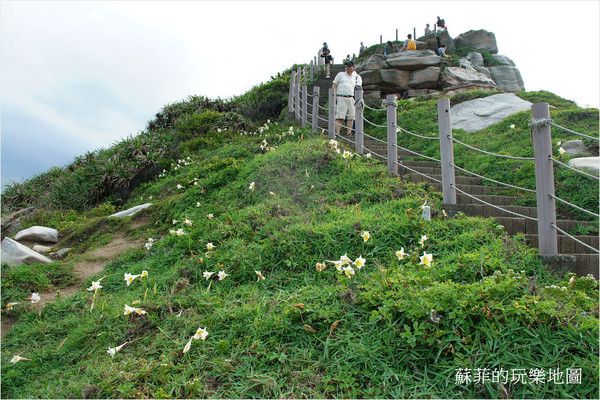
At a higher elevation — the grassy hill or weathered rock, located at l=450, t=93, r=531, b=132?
weathered rock, located at l=450, t=93, r=531, b=132

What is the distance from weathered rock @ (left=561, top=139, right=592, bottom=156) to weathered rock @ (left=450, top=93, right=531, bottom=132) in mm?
2790

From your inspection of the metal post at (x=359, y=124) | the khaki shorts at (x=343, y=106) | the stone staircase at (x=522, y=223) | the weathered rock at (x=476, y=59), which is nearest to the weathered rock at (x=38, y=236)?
the metal post at (x=359, y=124)

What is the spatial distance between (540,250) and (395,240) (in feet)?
4.13

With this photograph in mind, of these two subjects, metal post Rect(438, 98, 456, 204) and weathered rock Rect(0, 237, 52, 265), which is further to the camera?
weathered rock Rect(0, 237, 52, 265)

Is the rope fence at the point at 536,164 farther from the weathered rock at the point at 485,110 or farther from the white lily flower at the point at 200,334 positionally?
the weathered rock at the point at 485,110

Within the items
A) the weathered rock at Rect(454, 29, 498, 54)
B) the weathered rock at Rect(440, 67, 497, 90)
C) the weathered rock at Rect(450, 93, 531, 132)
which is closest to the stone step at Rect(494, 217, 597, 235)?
the weathered rock at Rect(450, 93, 531, 132)

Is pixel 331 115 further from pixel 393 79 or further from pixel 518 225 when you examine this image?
pixel 393 79

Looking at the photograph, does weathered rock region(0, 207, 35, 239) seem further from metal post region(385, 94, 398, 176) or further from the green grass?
metal post region(385, 94, 398, 176)

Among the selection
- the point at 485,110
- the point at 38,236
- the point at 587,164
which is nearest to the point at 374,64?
the point at 485,110

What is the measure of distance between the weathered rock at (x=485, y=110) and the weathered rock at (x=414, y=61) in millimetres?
4360

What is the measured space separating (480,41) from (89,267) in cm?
2436

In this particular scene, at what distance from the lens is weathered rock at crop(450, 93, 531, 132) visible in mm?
10266

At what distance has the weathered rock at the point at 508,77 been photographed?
2033cm

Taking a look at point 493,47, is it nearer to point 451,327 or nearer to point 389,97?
point 389,97
